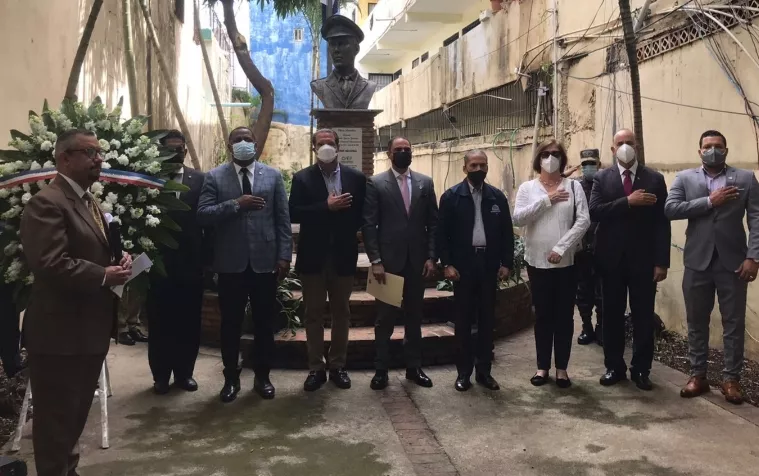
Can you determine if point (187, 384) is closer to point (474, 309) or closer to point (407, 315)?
point (407, 315)

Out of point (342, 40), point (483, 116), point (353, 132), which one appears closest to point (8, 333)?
point (353, 132)

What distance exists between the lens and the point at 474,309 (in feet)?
14.9

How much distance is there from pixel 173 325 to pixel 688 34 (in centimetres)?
493

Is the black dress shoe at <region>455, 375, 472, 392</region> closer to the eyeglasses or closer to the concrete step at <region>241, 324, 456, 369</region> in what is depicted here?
the concrete step at <region>241, 324, 456, 369</region>

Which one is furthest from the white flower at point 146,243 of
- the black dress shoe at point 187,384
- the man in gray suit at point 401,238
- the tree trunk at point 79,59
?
the tree trunk at point 79,59

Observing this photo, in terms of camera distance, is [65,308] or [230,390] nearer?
[65,308]

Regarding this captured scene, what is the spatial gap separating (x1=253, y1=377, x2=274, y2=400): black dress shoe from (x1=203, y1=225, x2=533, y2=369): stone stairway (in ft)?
2.08

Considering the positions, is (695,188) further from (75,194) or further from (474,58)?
(474,58)

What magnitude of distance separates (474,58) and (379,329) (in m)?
8.12

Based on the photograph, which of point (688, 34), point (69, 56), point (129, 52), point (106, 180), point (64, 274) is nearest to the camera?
point (64, 274)

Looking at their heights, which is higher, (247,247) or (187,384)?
(247,247)

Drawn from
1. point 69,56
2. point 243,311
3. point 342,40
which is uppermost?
point 342,40

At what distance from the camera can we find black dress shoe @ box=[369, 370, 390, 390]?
4.44 meters

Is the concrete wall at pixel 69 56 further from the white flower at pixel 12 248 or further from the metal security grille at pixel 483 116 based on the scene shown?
the metal security grille at pixel 483 116
